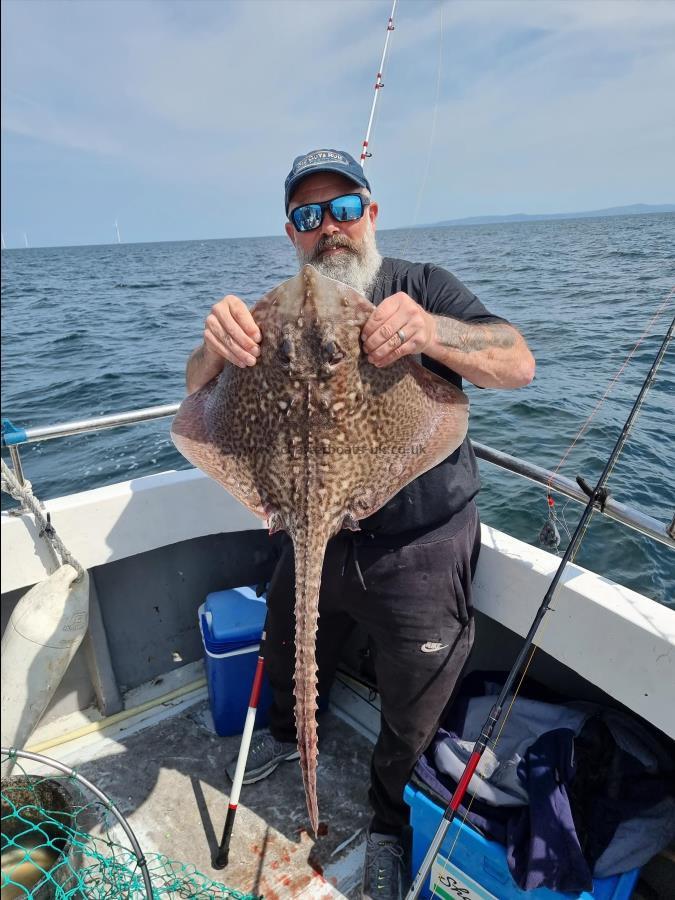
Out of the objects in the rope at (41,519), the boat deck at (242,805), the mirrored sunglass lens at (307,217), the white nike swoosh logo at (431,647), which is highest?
the mirrored sunglass lens at (307,217)

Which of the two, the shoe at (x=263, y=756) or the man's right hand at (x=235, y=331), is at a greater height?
the man's right hand at (x=235, y=331)

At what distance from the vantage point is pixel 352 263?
2.76 metres

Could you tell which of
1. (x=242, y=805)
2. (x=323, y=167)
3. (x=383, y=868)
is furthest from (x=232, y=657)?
(x=323, y=167)

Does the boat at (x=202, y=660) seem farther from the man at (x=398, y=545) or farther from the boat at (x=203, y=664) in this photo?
the man at (x=398, y=545)

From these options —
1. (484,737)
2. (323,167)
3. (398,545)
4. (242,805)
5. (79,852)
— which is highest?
(323,167)

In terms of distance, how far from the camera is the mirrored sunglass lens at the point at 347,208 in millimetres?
2703

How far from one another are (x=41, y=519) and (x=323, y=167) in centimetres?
247

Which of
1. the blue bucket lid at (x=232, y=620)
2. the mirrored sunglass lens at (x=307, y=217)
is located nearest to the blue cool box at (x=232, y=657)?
the blue bucket lid at (x=232, y=620)

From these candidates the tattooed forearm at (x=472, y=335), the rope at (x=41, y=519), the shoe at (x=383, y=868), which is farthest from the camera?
the rope at (x=41, y=519)

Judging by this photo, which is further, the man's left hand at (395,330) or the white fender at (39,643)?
the white fender at (39,643)

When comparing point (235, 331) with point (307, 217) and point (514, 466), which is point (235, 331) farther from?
point (514, 466)

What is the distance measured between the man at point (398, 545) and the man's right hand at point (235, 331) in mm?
265

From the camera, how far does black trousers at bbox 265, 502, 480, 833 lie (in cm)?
272

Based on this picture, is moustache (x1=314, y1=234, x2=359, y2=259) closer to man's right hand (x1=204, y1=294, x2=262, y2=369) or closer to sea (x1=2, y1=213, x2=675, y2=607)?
man's right hand (x1=204, y1=294, x2=262, y2=369)
